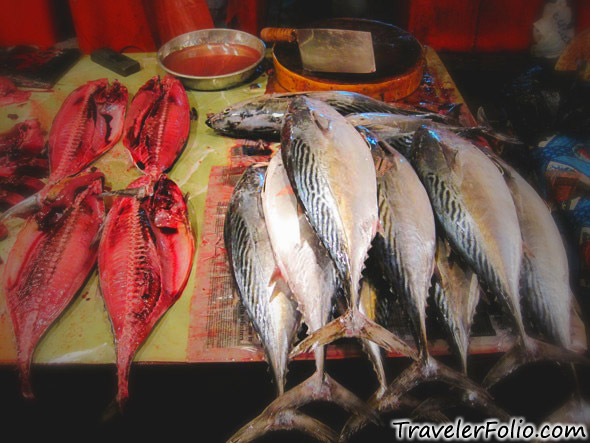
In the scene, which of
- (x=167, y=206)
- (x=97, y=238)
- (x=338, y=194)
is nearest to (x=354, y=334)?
(x=338, y=194)

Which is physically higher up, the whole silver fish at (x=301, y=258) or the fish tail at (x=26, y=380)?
the whole silver fish at (x=301, y=258)

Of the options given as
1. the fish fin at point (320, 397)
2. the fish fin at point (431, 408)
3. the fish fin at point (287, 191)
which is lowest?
the fish fin at point (431, 408)

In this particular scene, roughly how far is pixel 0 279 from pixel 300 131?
1.57 meters

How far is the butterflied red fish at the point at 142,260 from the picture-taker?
153cm

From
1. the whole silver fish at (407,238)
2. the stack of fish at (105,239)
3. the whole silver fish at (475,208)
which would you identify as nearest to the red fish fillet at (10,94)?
the stack of fish at (105,239)

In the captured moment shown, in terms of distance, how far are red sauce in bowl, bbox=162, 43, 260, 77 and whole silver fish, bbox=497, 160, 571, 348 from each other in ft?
7.51

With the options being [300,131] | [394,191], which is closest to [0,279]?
[300,131]

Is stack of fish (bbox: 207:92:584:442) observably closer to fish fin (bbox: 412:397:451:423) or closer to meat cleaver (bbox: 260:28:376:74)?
fish fin (bbox: 412:397:451:423)

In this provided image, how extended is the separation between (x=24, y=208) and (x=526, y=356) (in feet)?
8.00

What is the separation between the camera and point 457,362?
144 cm

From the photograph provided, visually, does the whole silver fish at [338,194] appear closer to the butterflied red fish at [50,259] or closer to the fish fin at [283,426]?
the fish fin at [283,426]

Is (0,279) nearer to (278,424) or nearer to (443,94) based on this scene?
Answer: (278,424)

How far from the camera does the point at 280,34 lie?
2807mm

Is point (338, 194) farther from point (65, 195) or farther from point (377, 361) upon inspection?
point (65, 195)
